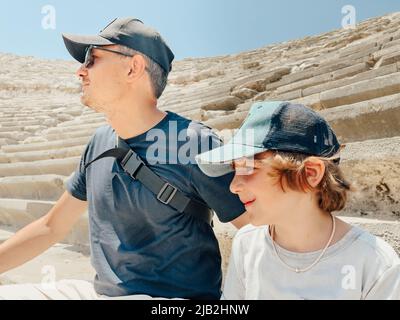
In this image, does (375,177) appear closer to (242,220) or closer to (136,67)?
(242,220)

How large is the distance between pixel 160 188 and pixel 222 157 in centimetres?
24

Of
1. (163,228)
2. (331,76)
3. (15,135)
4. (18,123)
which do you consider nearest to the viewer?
(163,228)

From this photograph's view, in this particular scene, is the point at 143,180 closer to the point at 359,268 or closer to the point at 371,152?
Result: the point at 359,268

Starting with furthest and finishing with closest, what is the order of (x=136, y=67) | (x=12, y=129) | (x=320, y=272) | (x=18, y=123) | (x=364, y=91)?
(x=18, y=123), (x=12, y=129), (x=364, y=91), (x=136, y=67), (x=320, y=272)

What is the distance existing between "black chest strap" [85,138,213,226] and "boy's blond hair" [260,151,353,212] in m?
0.30

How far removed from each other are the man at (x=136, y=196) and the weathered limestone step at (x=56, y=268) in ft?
1.74

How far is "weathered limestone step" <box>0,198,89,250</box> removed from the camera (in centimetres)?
235

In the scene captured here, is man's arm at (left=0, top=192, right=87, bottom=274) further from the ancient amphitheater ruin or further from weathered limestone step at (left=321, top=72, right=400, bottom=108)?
weathered limestone step at (left=321, top=72, right=400, bottom=108)

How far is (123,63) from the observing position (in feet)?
4.65

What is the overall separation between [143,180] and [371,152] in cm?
76

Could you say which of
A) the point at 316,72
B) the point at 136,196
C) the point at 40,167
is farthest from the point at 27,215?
the point at 316,72

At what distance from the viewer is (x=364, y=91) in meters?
2.28

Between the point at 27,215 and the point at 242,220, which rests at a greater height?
the point at 242,220

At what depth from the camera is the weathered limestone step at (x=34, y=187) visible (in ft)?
9.77
